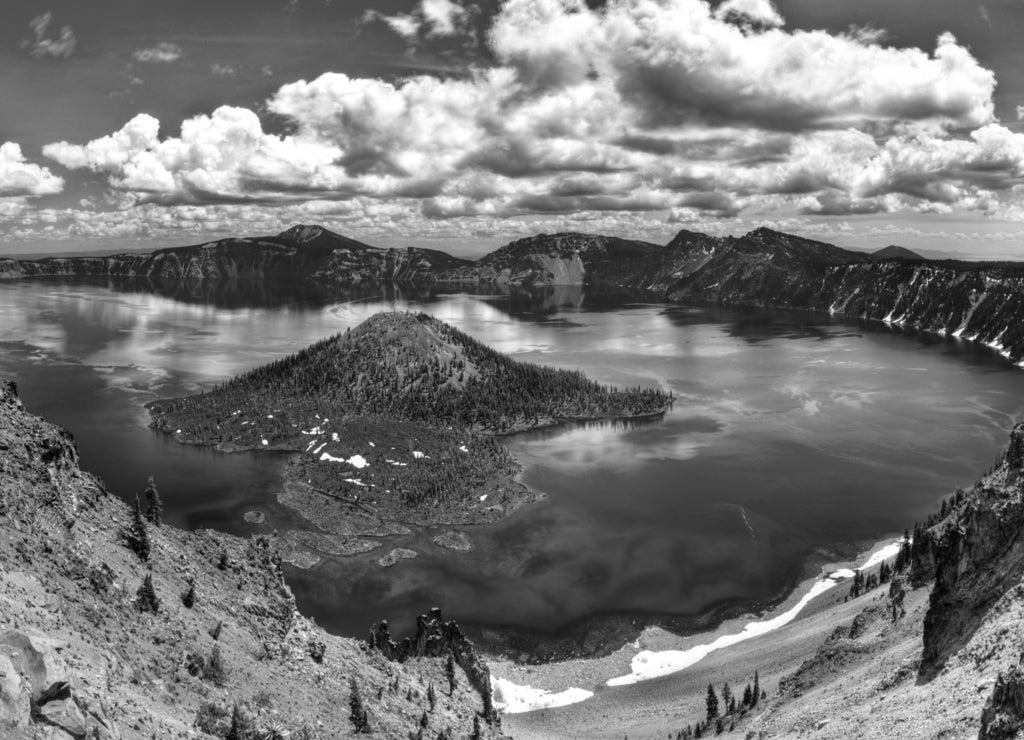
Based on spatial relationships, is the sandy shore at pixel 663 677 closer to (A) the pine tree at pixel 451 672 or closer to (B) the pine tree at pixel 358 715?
(A) the pine tree at pixel 451 672

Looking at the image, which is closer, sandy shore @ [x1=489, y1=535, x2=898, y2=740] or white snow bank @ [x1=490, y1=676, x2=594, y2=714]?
sandy shore @ [x1=489, y1=535, x2=898, y2=740]

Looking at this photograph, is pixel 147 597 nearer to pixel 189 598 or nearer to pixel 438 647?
pixel 189 598

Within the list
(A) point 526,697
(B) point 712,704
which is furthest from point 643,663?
(B) point 712,704

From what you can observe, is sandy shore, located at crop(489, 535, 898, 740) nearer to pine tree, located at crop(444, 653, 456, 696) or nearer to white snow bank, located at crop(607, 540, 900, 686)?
white snow bank, located at crop(607, 540, 900, 686)

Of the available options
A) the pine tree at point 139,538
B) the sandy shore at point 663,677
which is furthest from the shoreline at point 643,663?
the pine tree at point 139,538

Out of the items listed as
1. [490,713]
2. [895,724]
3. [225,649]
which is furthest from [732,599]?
[225,649]

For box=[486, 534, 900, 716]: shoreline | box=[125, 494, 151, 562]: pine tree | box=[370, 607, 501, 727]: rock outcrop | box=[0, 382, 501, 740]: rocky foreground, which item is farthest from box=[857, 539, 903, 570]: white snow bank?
box=[125, 494, 151, 562]: pine tree
